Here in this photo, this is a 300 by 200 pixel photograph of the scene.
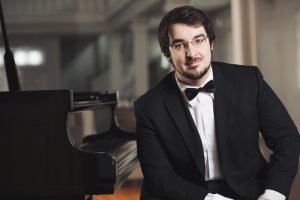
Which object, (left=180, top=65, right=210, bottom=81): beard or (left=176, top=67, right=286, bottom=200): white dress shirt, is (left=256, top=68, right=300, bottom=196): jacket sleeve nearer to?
(left=176, top=67, right=286, bottom=200): white dress shirt

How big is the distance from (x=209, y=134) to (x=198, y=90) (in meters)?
0.19

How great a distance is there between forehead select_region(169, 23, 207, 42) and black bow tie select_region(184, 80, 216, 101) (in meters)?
0.21

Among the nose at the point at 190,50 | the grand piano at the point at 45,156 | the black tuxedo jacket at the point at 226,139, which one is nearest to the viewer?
the nose at the point at 190,50

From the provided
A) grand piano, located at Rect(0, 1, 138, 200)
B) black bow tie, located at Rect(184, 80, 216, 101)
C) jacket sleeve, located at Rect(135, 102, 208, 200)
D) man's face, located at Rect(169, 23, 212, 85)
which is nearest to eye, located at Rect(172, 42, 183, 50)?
man's face, located at Rect(169, 23, 212, 85)

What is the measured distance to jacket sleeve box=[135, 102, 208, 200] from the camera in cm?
206

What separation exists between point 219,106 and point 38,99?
82 cm

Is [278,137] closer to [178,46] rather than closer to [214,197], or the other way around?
[214,197]

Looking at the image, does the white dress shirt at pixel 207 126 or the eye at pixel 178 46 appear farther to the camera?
the white dress shirt at pixel 207 126

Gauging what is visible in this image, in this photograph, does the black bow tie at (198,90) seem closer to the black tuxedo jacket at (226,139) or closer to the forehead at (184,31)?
the black tuxedo jacket at (226,139)

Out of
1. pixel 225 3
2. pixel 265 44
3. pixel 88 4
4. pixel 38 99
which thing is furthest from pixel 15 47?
pixel 38 99

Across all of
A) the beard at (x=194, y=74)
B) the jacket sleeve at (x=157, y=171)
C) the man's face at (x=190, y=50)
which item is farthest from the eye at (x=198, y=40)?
the jacket sleeve at (x=157, y=171)

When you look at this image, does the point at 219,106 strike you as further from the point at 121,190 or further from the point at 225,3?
the point at 225,3

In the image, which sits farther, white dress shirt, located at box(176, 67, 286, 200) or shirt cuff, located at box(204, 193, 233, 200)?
white dress shirt, located at box(176, 67, 286, 200)

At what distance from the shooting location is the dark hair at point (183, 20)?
2029 mm
